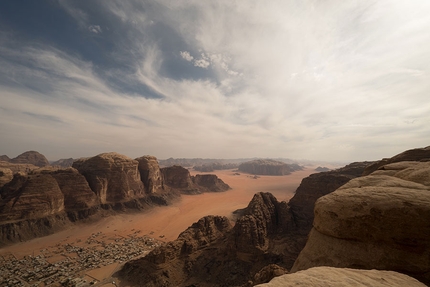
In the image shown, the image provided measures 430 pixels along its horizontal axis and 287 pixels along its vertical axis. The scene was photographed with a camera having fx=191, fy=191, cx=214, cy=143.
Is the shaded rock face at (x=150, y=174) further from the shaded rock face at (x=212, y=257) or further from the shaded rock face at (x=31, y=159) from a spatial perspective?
the shaded rock face at (x=31, y=159)

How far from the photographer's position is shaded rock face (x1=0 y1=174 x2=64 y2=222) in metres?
35.3

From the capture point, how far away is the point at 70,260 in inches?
1100

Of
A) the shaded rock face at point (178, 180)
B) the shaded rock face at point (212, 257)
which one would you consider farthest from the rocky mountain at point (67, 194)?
the shaded rock face at point (212, 257)

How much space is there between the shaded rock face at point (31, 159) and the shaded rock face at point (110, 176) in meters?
61.7

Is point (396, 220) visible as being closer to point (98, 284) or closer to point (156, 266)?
point (156, 266)

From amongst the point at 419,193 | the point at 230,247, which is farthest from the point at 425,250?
the point at 230,247

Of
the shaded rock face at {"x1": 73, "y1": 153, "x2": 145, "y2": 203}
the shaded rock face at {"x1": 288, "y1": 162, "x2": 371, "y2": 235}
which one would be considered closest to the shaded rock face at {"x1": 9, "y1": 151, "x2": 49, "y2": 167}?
the shaded rock face at {"x1": 73, "y1": 153, "x2": 145, "y2": 203}

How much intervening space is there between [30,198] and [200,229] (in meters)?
35.3

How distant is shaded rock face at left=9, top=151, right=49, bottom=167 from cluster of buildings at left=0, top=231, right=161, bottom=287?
80.5 m

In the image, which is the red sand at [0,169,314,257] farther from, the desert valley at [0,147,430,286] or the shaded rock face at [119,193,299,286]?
the shaded rock face at [119,193,299,286]

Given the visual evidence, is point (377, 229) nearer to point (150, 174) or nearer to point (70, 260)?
point (70, 260)

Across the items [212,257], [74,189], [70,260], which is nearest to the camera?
[212,257]

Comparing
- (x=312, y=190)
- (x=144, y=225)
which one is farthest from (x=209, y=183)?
(x=312, y=190)

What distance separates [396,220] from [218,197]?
65.5 meters
